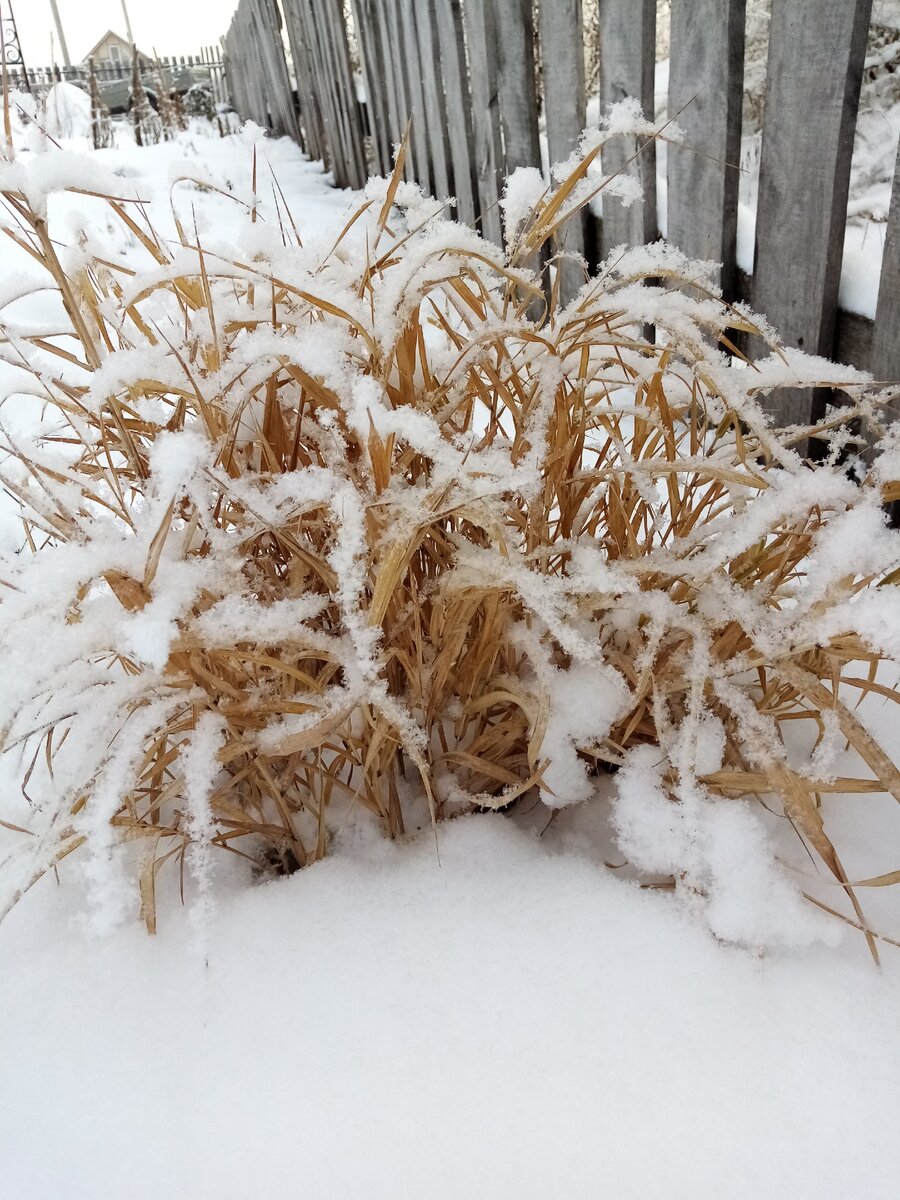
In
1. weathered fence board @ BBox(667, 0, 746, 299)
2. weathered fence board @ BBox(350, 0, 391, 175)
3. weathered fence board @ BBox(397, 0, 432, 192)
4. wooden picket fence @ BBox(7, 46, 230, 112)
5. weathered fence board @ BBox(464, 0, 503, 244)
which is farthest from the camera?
wooden picket fence @ BBox(7, 46, 230, 112)

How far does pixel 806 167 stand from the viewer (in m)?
1.24

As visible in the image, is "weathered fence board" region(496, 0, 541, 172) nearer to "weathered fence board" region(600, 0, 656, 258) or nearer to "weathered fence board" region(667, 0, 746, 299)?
"weathered fence board" region(600, 0, 656, 258)

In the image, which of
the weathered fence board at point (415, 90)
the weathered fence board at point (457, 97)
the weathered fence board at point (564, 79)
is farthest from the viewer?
the weathered fence board at point (415, 90)

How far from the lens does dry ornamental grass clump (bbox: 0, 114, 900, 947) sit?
656mm

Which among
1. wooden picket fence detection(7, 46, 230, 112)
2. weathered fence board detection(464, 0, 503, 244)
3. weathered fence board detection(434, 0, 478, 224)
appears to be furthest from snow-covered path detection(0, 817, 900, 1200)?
wooden picket fence detection(7, 46, 230, 112)

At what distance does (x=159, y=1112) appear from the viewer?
25.3 inches

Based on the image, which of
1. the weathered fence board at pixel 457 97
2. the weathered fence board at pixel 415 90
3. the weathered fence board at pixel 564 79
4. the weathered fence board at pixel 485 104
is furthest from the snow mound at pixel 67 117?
the weathered fence board at pixel 564 79

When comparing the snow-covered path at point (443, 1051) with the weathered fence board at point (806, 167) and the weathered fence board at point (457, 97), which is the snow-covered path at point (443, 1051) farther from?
the weathered fence board at point (457, 97)

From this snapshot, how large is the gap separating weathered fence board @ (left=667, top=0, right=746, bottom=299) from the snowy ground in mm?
1015

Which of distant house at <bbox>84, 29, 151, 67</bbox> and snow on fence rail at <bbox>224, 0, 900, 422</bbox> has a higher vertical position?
distant house at <bbox>84, 29, 151, 67</bbox>

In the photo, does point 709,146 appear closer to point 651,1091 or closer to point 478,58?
point 478,58

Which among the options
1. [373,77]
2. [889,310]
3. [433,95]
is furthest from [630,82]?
[373,77]

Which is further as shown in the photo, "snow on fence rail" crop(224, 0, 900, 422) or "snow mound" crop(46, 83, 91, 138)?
"snow mound" crop(46, 83, 91, 138)

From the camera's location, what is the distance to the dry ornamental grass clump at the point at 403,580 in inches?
25.8
